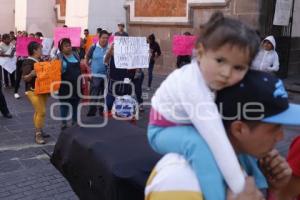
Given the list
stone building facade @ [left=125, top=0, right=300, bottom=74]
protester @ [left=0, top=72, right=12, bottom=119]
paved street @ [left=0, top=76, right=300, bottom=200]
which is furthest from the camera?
stone building facade @ [left=125, top=0, right=300, bottom=74]

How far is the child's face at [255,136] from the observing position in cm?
133

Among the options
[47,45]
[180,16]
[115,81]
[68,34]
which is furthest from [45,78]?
[180,16]

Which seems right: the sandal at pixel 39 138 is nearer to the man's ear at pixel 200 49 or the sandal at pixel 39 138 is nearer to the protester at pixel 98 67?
the protester at pixel 98 67

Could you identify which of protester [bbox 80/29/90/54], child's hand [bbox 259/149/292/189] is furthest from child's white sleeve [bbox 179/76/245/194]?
protester [bbox 80/29/90/54]

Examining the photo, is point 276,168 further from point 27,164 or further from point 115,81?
point 115,81

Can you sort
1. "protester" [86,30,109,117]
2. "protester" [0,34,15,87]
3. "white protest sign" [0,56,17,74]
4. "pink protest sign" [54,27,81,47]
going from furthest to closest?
"protester" [0,34,15,87], "white protest sign" [0,56,17,74], "pink protest sign" [54,27,81,47], "protester" [86,30,109,117]

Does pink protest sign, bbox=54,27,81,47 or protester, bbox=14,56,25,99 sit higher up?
pink protest sign, bbox=54,27,81,47

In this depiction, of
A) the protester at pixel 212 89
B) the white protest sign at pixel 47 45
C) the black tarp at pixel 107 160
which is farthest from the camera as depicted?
the white protest sign at pixel 47 45

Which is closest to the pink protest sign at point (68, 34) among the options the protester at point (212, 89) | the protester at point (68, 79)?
the protester at point (68, 79)

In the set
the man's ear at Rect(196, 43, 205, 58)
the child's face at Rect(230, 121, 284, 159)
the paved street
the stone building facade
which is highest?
the stone building facade

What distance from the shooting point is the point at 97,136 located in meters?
1.99

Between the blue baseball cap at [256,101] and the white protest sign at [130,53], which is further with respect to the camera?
the white protest sign at [130,53]

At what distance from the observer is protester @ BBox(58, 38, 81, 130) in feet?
23.0

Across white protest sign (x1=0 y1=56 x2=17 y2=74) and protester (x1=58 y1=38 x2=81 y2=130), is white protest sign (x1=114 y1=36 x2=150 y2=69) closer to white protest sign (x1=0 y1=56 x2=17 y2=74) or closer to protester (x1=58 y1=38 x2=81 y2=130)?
protester (x1=58 y1=38 x2=81 y2=130)
